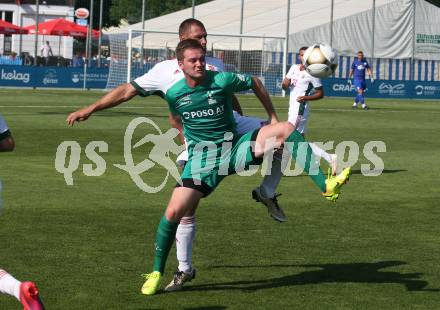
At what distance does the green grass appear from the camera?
27.3 feet

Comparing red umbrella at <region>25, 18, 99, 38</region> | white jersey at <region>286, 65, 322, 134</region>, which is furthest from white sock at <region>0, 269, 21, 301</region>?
red umbrella at <region>25, 18, 99, 38</region>

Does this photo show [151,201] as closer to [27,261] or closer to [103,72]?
[27,261]

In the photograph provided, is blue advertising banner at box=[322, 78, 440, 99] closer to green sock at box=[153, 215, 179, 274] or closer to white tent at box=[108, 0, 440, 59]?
white tent at box=[108, 0, 440, 59]

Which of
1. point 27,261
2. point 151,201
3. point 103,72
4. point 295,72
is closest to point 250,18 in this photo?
point 103,72

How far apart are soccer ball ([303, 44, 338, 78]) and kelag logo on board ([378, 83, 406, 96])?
137 ft

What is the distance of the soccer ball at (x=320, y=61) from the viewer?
10.8 metres

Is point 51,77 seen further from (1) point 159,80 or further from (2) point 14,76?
(1) point 159,80

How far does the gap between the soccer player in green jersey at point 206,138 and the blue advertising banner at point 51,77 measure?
1591 inches

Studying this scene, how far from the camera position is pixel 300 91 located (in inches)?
690

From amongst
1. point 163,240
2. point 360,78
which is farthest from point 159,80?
point 360,78

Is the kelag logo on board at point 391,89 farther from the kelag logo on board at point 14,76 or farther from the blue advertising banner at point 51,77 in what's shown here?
the kelag logo on board at point 14,76

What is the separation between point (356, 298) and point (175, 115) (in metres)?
2.21

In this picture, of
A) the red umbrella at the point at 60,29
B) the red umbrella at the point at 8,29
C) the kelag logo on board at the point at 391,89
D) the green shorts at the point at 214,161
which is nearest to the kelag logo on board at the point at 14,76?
the red umbrella at the point at 8,29

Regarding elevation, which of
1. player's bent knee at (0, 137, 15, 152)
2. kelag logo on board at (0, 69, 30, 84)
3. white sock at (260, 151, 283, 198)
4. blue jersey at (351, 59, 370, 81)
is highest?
blue jersey at (351, 59, 370, 81)
